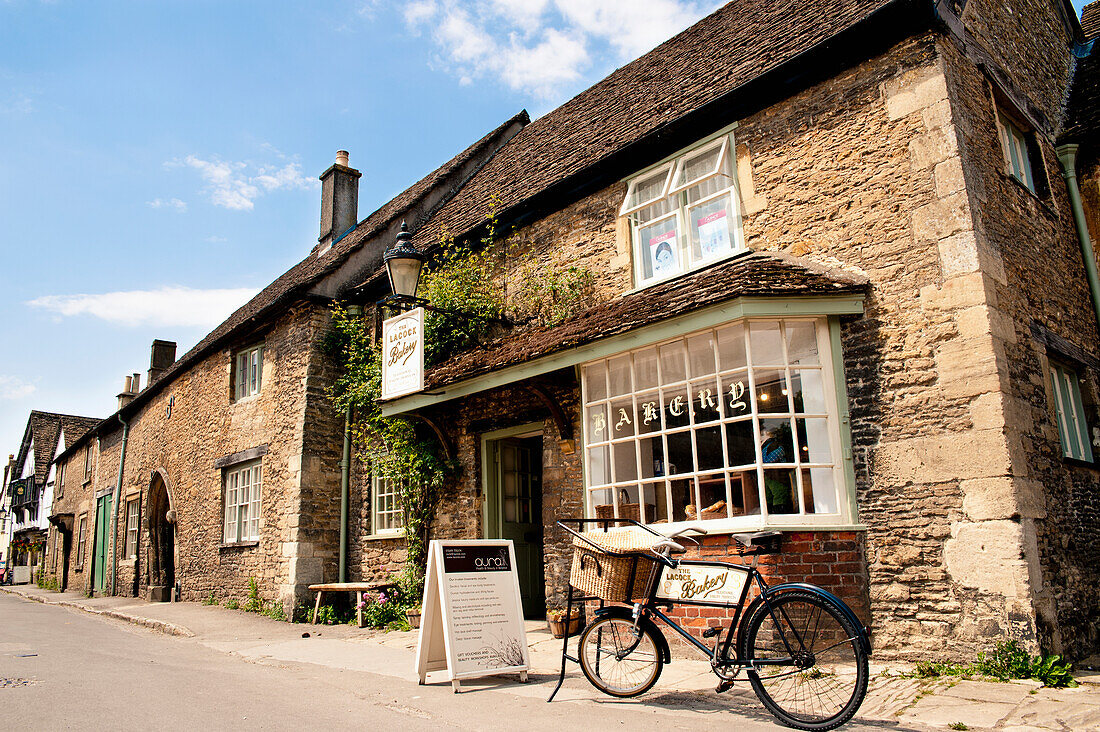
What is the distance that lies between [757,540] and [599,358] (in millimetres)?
3363

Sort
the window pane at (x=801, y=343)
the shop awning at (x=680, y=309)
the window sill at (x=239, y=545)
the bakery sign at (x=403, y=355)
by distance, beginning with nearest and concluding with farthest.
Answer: the shop awning at (x=680, y=309)
the window pane at (x=801, y=343)
the bakery sign at (x=403, y=355)
the window sill at (x=239, y=545)

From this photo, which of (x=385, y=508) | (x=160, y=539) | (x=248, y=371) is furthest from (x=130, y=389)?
(x=385, y=508)

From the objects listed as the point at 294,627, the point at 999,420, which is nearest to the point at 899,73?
the point at 999,420

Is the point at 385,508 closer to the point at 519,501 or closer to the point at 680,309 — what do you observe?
the point at 519,501

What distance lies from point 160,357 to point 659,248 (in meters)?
22.4

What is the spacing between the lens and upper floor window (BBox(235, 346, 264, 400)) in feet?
48.0

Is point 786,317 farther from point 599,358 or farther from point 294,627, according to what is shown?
point 294,627

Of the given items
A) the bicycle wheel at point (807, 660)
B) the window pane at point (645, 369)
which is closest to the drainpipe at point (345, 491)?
the window pane at point (645, 369)

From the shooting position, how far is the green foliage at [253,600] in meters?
12.9

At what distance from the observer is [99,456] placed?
25.0 metres

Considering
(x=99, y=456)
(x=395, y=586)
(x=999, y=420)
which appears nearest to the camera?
(x=999, y=420)

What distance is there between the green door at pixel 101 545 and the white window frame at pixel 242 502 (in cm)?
945

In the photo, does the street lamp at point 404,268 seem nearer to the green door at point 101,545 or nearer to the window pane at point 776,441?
the window pane at point 776,441

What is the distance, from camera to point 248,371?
1513cm
